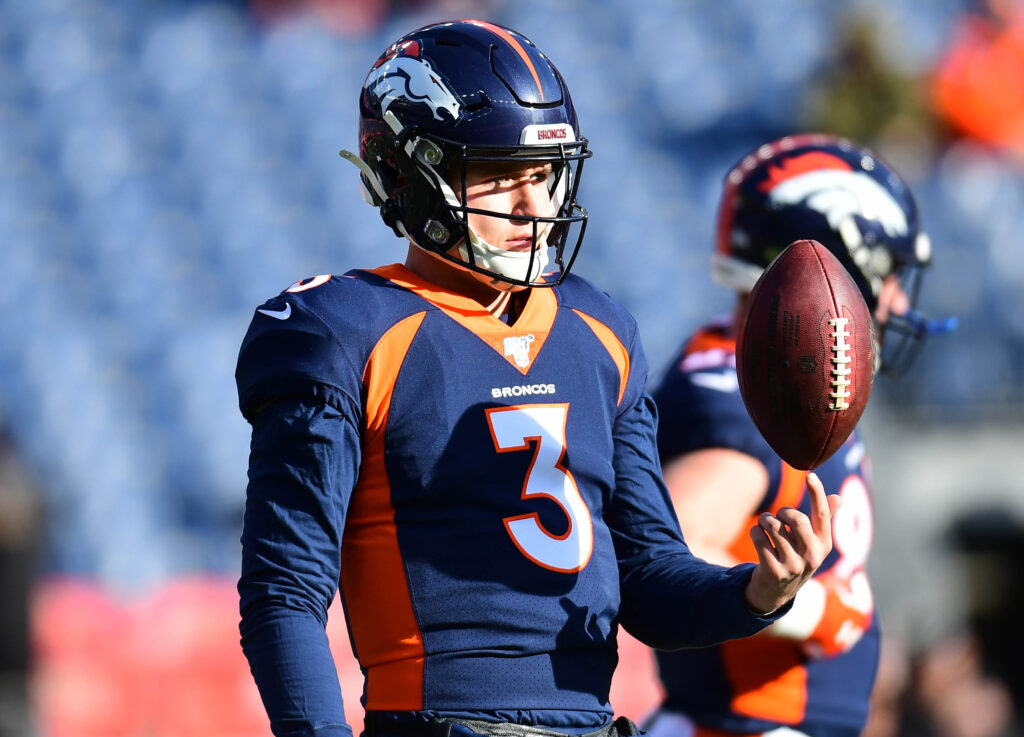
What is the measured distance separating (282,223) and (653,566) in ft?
25.0

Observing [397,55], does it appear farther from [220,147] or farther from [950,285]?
[220,147]

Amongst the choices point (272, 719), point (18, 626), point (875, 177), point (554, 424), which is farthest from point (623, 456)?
point (18, 626)

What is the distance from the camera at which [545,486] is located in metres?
2.13

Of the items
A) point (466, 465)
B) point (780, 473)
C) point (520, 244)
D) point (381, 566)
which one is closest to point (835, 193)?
point (780, 473)

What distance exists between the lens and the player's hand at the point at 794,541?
2.05 m

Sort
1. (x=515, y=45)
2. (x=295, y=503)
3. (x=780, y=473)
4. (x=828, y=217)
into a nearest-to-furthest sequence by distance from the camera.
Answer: (x=295, y=503), (x=515, y=45), (x=780, y=473), (x=828, y=217)

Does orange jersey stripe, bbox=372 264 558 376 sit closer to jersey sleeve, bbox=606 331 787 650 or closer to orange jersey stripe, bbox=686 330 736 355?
jersey sleeve, bbox=606 331 787 650

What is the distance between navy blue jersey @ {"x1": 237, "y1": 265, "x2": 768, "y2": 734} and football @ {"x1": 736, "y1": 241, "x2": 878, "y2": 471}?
0.88ft

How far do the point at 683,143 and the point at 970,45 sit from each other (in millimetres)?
1962

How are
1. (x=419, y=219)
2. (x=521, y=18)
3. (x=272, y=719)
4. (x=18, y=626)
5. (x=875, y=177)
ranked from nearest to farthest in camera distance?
1. (x=272, y=719)
2. (x=419, y=219)
3. (x=875, y=177)
4. (x=18, y=626)
5. (x=521, y=18)

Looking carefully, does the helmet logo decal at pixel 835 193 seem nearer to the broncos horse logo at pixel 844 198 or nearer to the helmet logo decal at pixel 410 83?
the broncos horse logo at pixel 844 198

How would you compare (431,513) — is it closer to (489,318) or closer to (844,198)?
(489,318)

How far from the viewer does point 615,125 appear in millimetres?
10047

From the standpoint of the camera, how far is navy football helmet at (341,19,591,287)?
7.16 ft
